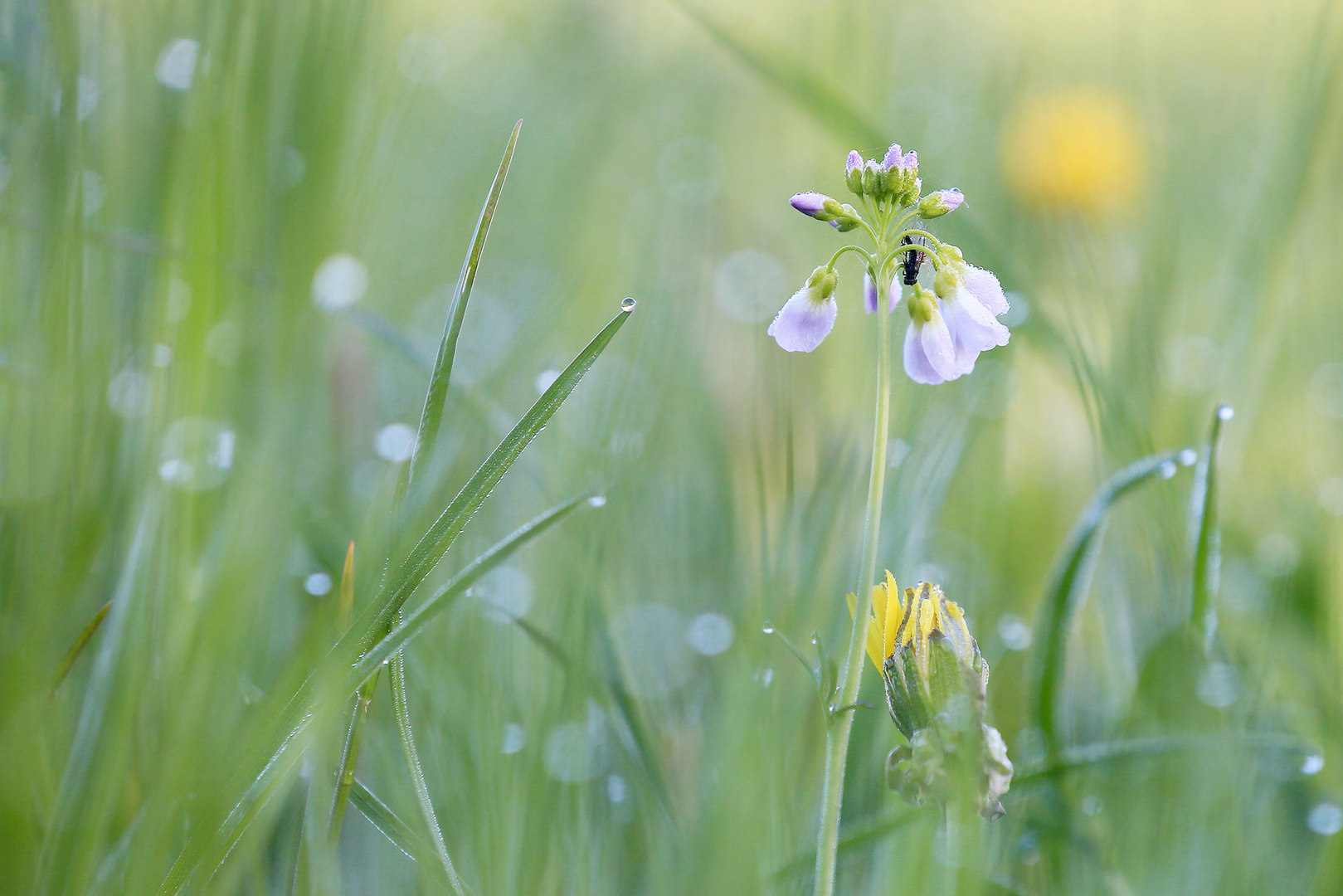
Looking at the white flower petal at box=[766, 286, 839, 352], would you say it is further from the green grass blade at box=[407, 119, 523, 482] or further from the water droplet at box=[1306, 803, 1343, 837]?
the water droplet at box=[1306, 803, 1343, 837]

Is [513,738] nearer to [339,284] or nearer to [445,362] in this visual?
[445,362]

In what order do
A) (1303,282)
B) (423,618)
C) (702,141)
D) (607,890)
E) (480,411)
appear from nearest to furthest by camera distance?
1. (423,618)
2. (607,890)
3. (480,411)
4. (1303,282)
5. (702,141)

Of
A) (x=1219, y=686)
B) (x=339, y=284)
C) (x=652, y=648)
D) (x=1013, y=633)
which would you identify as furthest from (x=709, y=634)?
(x=339, y=284)

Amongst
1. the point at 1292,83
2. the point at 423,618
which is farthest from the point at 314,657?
the point at 1292,83

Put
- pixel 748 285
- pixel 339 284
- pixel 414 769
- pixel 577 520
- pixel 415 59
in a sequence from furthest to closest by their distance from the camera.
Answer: pixel 748 285
pixel 415 59
pixel 339 284
pixel 577 520
pixel 414 769

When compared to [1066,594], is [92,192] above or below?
above

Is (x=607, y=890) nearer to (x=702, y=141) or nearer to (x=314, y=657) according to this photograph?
(x=314, y=657)

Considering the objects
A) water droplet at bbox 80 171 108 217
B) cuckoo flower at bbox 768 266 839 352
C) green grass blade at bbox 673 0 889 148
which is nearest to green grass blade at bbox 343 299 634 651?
cuckoo flower at bbox 768 266 839 352
